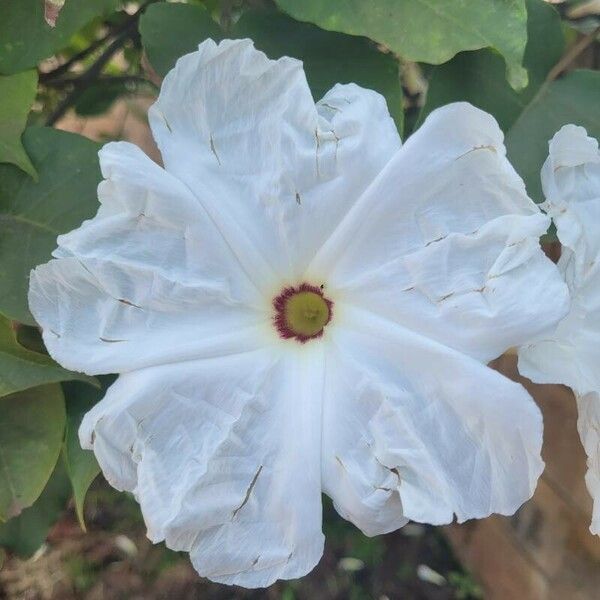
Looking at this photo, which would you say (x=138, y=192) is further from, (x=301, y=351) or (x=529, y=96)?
(x=529, y=96)

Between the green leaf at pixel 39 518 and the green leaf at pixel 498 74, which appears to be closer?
the green leaf at pixel 498 74

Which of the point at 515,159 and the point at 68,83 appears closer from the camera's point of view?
the point at 515,159

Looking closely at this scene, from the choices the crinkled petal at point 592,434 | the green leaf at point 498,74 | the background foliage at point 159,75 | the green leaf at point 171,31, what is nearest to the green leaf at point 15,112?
the background foliage at point 159,75

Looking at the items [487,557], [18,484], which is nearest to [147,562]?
[487,557]

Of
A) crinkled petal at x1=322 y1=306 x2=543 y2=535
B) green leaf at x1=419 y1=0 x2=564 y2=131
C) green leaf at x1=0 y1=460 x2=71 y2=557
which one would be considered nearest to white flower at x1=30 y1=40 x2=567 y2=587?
crinkled petal at x1=322 y1=306 x2=543 y2=535

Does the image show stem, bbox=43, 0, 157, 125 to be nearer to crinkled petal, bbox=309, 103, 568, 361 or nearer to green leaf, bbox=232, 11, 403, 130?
green leaf, bbox=232, 11, 403, 130

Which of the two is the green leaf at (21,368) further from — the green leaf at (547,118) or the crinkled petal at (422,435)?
the green leaf at (547,118)
